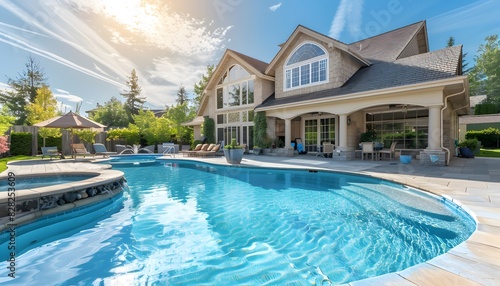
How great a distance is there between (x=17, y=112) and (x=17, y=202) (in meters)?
41.5

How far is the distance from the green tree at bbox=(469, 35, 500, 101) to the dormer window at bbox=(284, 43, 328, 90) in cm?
3373

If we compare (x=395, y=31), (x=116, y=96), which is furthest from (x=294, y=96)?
(x=116, y=96)

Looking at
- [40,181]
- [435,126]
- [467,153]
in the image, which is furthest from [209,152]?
[467,153]

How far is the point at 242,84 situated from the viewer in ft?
62.2

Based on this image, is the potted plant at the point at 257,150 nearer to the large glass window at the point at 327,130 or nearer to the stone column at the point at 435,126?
the large glass window at the point at 327,130

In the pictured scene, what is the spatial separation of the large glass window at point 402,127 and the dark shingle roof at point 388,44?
351cm

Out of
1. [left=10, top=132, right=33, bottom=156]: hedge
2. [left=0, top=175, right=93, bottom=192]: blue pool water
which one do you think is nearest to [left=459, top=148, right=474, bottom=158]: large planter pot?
[left=0, top=175, right=93, bottom=192]: blue pool water

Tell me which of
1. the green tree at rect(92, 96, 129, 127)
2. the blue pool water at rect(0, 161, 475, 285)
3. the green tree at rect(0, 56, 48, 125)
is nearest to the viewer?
the blue pool water at rect(0, 161, 475, 285)

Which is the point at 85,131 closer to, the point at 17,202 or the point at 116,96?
the point at 17,202

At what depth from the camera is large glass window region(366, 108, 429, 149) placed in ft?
45.3

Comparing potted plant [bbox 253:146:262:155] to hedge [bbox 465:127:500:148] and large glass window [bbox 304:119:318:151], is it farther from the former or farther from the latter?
hedge [bbox 465:127:500:148]

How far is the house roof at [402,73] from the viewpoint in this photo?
10031 mm

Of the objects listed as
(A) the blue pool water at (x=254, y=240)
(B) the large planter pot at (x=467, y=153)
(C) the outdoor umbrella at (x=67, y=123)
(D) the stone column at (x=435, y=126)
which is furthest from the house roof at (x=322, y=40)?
(C) the outdoor umbrella at (x=67, y=123)

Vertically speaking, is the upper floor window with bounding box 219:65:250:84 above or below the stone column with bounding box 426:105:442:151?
above
